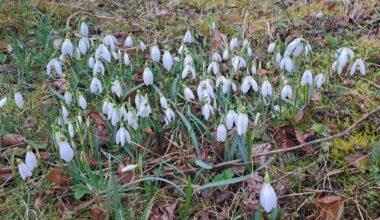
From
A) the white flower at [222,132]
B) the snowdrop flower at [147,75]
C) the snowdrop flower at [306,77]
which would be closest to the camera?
the white flower at [222,132]

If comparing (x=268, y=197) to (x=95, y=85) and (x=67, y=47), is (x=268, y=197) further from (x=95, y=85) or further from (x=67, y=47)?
(x=67, y=47)

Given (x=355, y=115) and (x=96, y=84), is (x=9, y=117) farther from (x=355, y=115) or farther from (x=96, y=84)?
(x=355, y=115)

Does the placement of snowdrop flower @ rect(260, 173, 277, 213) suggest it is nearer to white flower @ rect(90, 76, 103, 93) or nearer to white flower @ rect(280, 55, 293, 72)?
white flower @ rect(280, 55, 293, 72)

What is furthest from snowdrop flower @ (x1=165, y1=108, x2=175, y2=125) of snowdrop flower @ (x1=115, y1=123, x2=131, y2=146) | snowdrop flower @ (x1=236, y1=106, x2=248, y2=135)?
snowdrop flower @ (x1=236, y1=106, x2=248, y2=135)

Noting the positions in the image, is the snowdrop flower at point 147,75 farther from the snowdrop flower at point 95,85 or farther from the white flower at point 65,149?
the white flower at point 65,149

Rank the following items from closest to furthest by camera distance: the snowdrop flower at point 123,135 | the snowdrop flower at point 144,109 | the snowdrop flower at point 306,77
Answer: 1. the snowdrop flower at point 123,135
2. the snowdrop flower at point 144,109
3. the snowdrop flower at point 306,77

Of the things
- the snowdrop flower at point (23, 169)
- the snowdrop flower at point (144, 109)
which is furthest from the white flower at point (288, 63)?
the snowdrop flower at point (23, 169)
